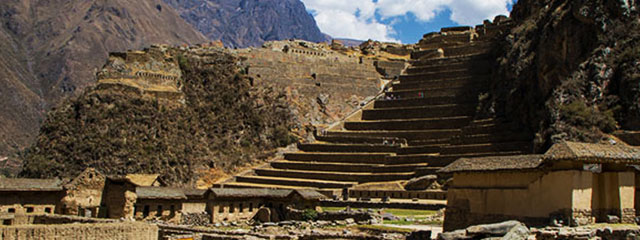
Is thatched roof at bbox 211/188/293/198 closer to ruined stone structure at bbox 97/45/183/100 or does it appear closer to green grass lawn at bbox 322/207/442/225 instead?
green grass lawn at bbox 322/207/442/225

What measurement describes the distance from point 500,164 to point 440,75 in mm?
56327

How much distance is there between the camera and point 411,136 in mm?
69812

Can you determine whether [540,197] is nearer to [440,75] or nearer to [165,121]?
[165,121]

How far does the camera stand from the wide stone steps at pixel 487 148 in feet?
185

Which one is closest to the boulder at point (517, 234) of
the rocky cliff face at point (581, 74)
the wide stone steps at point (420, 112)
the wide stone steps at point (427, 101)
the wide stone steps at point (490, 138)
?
the rocky cliff face at point (581, 74)

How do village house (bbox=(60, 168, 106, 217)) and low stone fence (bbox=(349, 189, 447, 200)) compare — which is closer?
village house (bbox=(60, 168, 106, 217))

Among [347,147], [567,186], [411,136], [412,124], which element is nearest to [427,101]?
[412,124]

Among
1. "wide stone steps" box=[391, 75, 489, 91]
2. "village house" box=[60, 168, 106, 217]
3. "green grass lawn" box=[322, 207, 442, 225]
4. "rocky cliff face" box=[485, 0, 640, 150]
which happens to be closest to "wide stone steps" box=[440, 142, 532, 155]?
"rocky cliff face" box=[485, 0, 640, 150]

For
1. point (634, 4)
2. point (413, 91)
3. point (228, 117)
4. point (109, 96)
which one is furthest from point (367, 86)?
point (634, 4)

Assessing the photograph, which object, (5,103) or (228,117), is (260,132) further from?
(5,103)

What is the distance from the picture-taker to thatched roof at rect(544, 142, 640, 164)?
22.8m

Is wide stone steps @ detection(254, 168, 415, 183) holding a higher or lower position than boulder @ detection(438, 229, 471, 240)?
higher

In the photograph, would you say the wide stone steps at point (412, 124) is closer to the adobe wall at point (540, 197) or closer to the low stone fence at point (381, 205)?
the low stone fence at point (381, 205)

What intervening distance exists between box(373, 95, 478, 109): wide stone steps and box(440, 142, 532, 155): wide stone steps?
1122 centimetres
